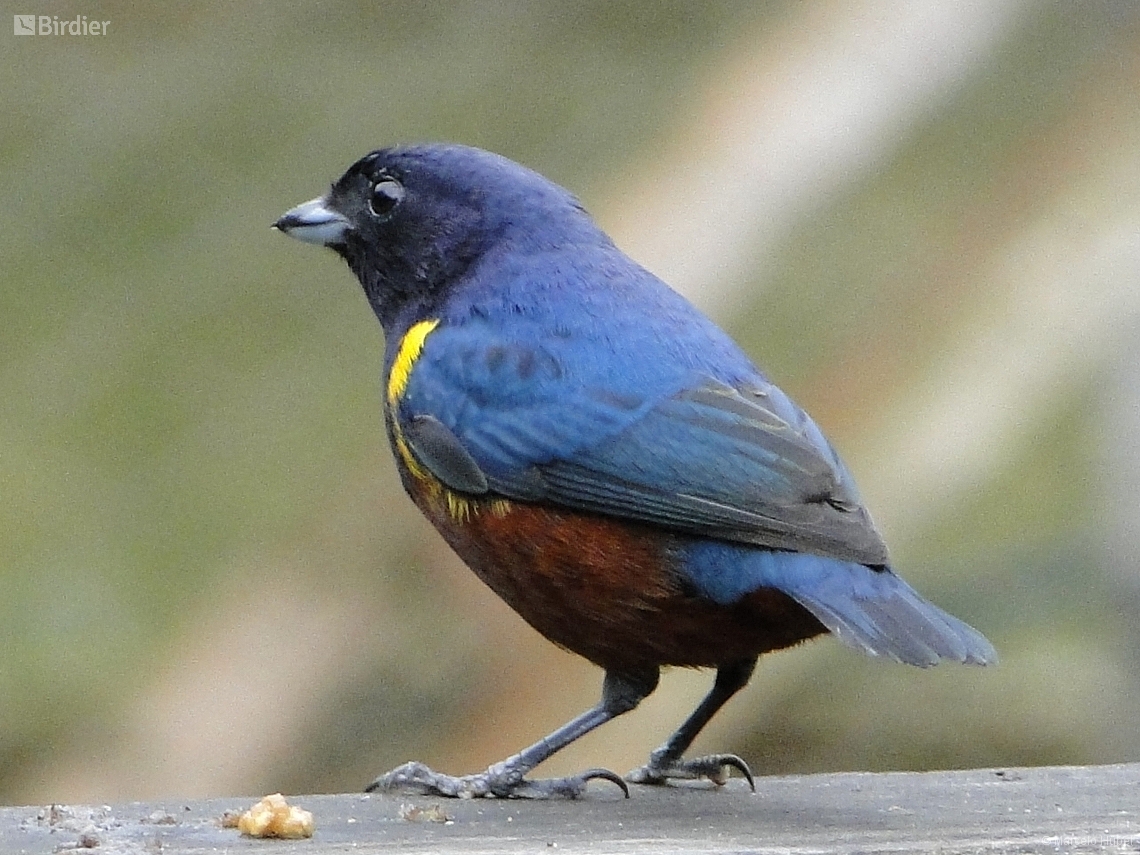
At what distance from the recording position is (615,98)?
7641 mm

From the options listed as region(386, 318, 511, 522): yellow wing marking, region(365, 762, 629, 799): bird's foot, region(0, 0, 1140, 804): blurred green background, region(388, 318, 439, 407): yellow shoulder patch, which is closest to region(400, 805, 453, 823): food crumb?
region(365, 762, 629, 799): bird's foot

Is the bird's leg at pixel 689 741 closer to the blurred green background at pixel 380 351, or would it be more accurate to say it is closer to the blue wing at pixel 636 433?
the blue wing at pixel 636 433

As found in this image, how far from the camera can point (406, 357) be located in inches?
187

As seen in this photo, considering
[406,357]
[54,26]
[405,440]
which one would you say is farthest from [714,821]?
[54,26]

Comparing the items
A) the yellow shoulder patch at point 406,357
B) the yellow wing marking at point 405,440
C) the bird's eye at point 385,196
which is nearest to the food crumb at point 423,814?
the yellow wing marking at point 405,440

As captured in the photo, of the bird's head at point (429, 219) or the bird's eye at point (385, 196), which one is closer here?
the bird's head at point (429, 219)

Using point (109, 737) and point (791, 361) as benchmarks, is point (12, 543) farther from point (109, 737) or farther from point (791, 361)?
point (791, 361)

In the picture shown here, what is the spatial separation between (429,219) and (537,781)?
1438 millimetres

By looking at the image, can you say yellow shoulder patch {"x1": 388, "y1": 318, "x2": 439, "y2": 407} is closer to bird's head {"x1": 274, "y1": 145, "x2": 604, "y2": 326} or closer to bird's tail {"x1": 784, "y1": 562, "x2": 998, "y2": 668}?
bird's head {"x1": 274, "y1": 145, "x2": 604, "y2": 326}

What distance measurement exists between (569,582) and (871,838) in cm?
92

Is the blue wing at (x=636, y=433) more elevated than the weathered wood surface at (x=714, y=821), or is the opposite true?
the blue wing at (x=636, y=433)

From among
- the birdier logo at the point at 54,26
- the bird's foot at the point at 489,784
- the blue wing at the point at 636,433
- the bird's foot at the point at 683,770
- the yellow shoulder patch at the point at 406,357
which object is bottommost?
the bird's foot at the point at 683,770

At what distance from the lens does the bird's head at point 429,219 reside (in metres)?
5.00

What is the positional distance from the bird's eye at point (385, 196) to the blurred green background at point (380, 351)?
63 cm
